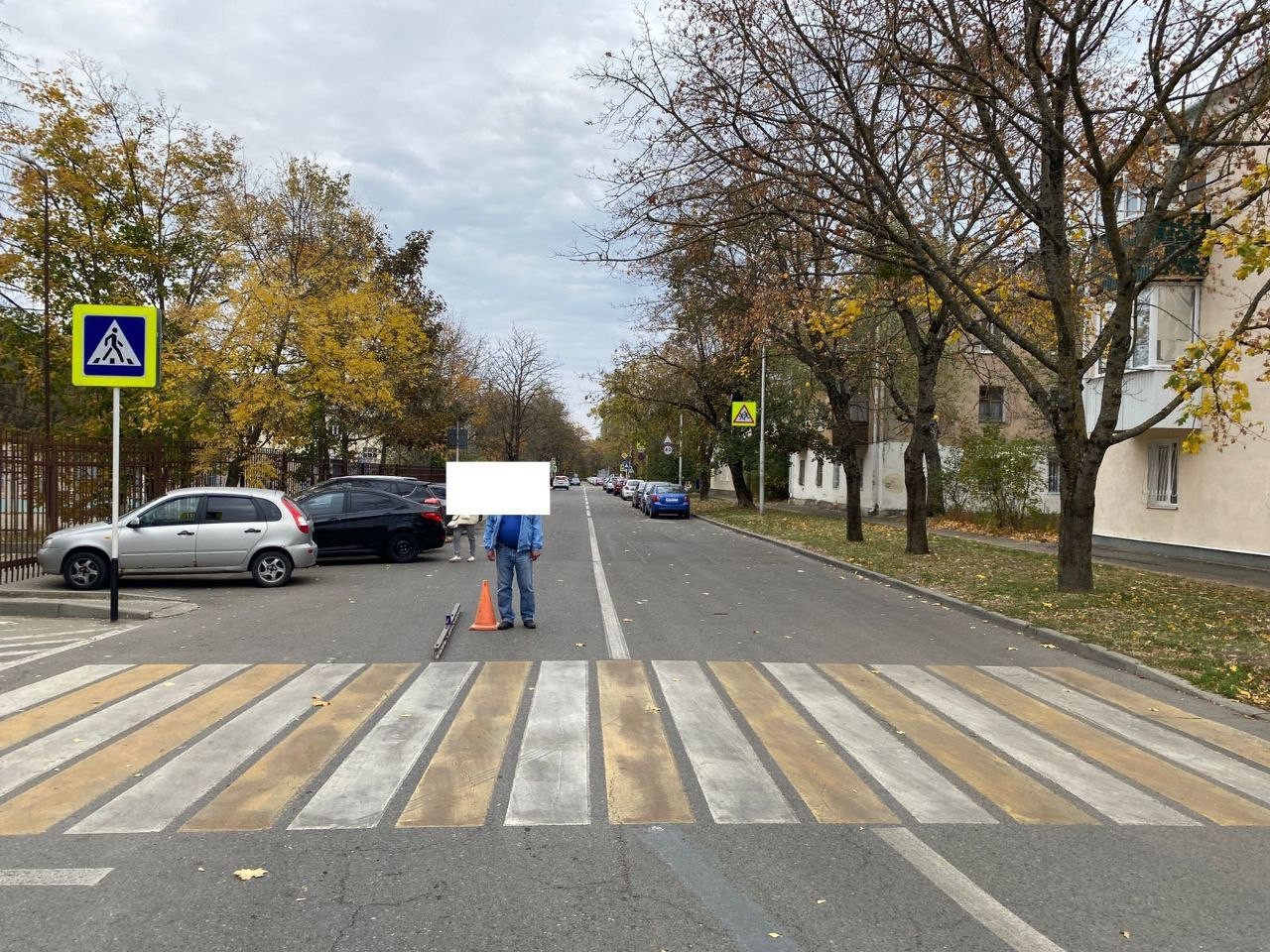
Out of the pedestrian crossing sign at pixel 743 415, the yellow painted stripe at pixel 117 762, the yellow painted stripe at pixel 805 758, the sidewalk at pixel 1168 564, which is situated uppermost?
the pedestrian crossing sign at pixel 743 415

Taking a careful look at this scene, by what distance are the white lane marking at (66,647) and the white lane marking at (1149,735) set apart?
8.82 metres

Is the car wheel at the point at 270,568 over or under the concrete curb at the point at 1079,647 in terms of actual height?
over

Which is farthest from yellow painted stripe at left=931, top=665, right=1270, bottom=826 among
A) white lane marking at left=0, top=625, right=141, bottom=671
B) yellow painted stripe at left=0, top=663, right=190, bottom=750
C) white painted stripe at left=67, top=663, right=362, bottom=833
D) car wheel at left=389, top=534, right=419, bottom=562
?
car wheel at left=389, top=534, right=419, bottom=562

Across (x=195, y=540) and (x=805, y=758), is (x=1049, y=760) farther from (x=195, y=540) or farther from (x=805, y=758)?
(x=195, y=540)

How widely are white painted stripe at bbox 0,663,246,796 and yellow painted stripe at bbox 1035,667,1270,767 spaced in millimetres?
7400

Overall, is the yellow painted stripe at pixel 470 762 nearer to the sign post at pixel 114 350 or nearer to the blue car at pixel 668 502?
the sign post at pixel 114 350

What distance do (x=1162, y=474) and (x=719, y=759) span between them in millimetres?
19832

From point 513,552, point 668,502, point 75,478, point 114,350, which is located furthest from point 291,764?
point 668,502

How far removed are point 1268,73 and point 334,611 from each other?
1332 centimetres

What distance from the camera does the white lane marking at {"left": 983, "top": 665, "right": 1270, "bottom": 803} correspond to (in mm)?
5344

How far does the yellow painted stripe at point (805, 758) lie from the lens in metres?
4.57

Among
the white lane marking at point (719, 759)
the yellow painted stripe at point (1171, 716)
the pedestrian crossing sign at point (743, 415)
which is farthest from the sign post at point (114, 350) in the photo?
the pedestrian crossing sign at point (743, 415)

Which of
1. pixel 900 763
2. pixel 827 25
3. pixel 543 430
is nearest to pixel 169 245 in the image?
pixel 827 25

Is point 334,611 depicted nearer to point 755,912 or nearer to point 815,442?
point 755,912
